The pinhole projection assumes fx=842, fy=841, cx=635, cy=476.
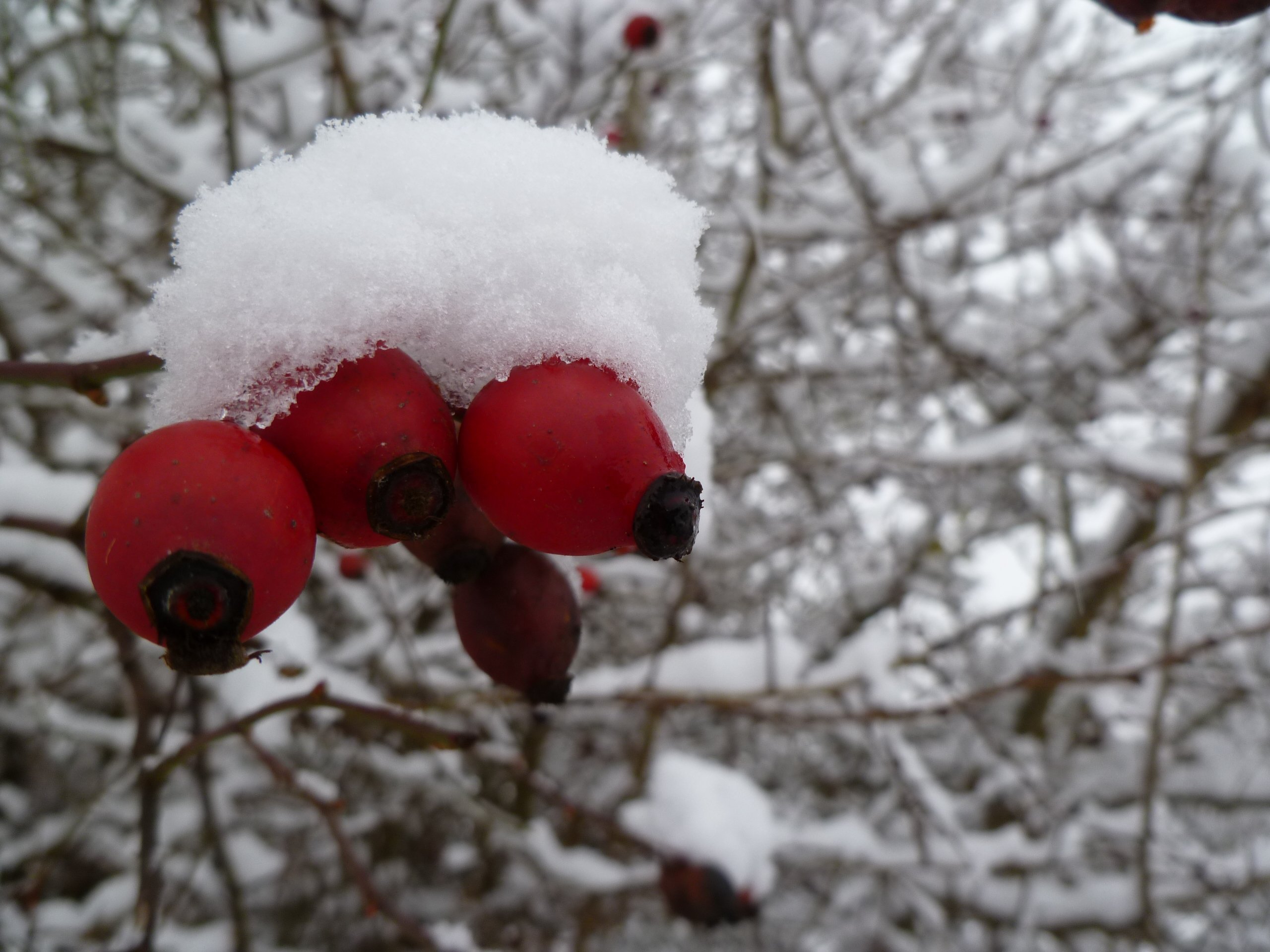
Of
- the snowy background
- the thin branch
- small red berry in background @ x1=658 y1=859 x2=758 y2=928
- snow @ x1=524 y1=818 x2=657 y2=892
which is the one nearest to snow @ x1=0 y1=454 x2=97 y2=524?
the snowy background

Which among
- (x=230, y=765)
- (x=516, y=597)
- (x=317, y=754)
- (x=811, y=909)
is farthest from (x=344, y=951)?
(x=516, y=597)

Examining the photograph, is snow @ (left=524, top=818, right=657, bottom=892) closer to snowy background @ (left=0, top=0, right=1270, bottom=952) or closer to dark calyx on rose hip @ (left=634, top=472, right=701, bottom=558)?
snowy background @ (left=0, top=0, right=1270, bottom=952)

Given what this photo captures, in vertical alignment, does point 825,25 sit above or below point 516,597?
above

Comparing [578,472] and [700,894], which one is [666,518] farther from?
[700,894]

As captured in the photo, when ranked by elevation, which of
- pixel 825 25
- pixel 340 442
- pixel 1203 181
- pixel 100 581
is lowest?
pixel 100 581

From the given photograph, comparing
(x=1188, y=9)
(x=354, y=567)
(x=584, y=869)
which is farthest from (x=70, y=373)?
(x=584, y=869)

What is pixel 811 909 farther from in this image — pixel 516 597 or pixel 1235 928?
pixel 516 597
